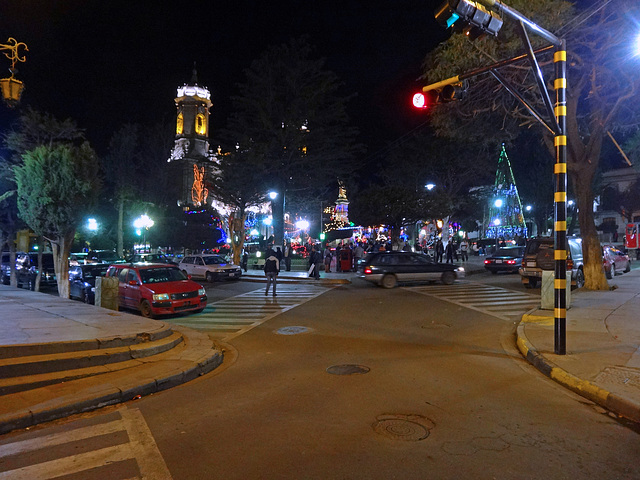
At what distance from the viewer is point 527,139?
45969 mm

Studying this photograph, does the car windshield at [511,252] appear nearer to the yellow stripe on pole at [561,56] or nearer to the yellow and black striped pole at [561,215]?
the yellow and black striped pole at [561,215]

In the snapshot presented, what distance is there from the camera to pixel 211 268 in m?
24.7

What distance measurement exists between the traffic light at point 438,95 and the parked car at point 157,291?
8.36m

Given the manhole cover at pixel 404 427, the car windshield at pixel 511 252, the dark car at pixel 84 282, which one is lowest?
the manhole cover at pixel 404 427

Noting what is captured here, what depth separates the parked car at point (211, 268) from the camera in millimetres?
24703

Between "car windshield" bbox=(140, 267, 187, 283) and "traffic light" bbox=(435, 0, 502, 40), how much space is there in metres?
10.8

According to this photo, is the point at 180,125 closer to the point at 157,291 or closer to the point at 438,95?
the point at 157,291

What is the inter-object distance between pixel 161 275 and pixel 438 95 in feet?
31.7

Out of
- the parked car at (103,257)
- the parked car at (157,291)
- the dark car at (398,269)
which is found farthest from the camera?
the parked car at (103,257)

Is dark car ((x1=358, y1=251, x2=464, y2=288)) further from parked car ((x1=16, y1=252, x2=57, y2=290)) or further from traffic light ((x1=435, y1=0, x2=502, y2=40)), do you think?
parked car ((x1=16, y1=252, x2=57, y2=290))

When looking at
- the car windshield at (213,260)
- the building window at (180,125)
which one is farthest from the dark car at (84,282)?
the building window at (180,125)

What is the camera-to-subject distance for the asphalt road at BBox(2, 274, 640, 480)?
13.6 ft

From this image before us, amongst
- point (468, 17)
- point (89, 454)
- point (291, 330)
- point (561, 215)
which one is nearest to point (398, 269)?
point (291, 330)

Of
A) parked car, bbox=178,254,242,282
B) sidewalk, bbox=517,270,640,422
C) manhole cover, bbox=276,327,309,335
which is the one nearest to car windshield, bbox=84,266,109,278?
parked car, bbox=178,254,242,282
